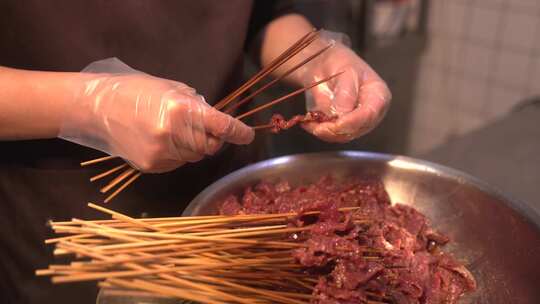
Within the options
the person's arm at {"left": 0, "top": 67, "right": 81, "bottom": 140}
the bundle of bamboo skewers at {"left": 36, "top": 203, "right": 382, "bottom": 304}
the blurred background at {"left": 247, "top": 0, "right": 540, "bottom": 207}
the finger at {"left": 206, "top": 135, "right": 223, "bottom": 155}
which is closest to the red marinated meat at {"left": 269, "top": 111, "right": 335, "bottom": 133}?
the finger at {"left": 206, "top": 135, "right": 223, "bottom": 155}

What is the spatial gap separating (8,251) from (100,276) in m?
0.81

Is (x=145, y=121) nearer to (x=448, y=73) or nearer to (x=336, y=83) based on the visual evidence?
→ (x=336, y=83)

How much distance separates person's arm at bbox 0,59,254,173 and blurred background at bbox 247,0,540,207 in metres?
1.25

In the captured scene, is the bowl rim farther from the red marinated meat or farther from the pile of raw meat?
the red marinated meat

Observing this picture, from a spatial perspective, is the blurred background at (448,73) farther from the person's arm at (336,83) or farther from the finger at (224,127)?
the finger at (224,127)

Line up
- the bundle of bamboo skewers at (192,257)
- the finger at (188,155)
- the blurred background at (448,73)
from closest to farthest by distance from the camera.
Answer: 1. the bundle of bamboo skewers at (192,257)
2. the finger at (188,155)
3. the blurred background at (448,73)

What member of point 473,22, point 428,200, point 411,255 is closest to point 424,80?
point 473,22

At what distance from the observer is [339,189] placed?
4.57ft

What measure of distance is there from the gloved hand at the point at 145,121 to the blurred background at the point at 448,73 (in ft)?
4.07

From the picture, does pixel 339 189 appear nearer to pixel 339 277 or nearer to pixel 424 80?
pixel 339 277

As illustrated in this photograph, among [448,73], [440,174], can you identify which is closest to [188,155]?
[440,174]

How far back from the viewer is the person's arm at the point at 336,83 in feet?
4.28

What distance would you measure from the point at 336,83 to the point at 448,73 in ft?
6.86

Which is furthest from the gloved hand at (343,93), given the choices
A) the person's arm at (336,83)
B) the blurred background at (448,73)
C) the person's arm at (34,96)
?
the blurred background at (448,73)
